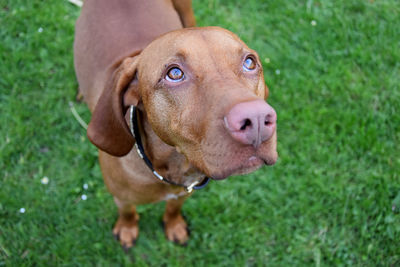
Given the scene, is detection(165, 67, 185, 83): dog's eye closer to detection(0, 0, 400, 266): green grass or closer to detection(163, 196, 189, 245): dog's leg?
detection(163, 196, 189, 245): dog's leg

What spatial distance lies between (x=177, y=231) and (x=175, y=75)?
228cm

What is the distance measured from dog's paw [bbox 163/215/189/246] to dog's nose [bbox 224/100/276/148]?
2348 mm

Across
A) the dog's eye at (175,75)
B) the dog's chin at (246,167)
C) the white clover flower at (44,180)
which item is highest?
the dog's eye at (175,75)

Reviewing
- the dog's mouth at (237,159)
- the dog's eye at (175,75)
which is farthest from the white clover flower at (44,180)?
the dog's mouth at (237,159)

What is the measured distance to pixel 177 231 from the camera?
4098mm

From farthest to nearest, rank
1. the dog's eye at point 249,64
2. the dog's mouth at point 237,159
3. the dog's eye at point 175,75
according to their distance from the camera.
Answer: the dog's eye at point 249,64 → the dog's eye at point 175,75 → the dog's mouth at point 237,159

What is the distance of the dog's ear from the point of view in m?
2.59

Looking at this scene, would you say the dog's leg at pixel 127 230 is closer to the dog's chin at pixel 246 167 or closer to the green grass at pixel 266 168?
the green grass at pixel 266 168

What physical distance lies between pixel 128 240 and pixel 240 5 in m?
3.62

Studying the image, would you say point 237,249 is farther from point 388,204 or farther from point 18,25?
point 18,25

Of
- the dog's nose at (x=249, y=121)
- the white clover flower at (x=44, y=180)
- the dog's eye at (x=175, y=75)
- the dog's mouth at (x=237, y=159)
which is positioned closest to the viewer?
the dog's nose at (x=249, y=121)

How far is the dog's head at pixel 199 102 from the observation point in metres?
1.97

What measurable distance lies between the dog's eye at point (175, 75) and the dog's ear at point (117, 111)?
1.23ft

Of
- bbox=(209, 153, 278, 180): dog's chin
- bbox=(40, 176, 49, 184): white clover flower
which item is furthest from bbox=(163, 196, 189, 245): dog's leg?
bbox=(209, 153, 278, 180): dog's chin
